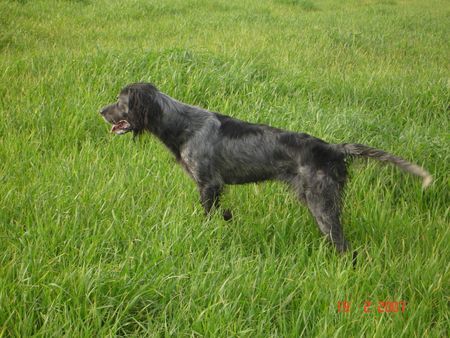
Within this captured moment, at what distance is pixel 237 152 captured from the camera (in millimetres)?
3734

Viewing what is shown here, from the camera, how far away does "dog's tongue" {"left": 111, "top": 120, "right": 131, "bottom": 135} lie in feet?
12.9

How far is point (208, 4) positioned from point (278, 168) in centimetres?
1089

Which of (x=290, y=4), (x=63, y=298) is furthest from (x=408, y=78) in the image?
(x=290, y=4)

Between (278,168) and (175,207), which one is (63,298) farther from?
(278,168)

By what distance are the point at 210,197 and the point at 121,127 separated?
1.02 meters

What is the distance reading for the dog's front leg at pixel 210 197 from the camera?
3.80 meters

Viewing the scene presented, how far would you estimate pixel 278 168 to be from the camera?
140 inches

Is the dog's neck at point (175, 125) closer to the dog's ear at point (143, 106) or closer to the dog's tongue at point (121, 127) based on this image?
the dog's ear at point (143, 106)

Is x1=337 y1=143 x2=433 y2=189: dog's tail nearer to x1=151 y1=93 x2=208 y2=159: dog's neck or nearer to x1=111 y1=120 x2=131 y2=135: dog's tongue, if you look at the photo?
x1=151 y1=93 x2=208 y2=159: dog's neck

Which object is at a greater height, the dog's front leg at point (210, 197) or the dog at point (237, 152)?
the dog at point (237, 152)

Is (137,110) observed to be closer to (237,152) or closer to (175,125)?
(175,125)
